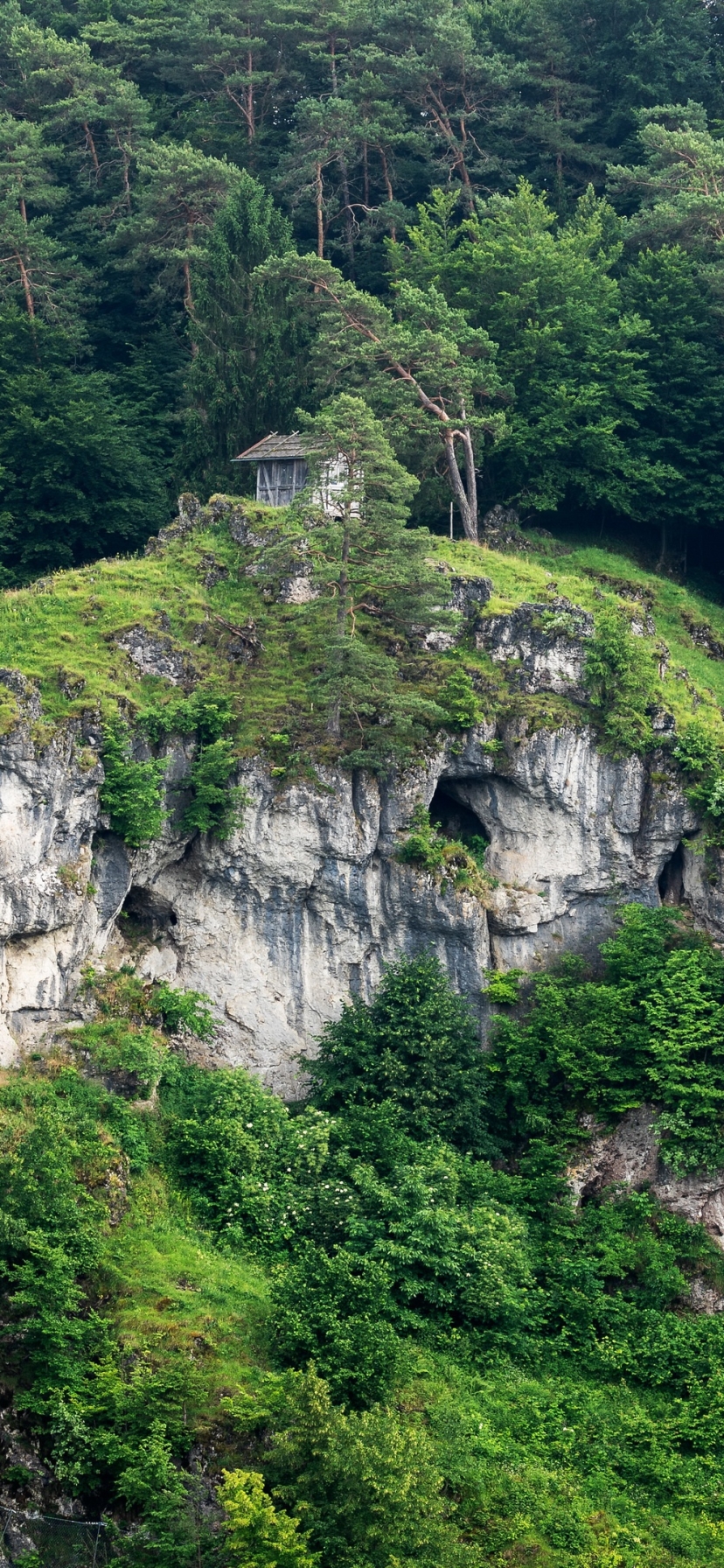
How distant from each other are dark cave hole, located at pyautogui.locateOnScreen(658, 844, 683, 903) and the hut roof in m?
11.7

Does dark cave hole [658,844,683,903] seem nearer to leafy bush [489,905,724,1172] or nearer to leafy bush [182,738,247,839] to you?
leafy bush [489,905,724,1172]

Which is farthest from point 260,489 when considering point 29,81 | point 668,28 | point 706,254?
point 668,28

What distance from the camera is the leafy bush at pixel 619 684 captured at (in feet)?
115

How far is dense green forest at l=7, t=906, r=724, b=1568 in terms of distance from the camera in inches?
965

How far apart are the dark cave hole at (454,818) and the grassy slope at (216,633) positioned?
6.72 ft

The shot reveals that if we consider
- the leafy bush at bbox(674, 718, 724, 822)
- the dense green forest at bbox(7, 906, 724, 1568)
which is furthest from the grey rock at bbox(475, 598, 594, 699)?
the dense green forest at bbox(7, 906, 724, 1568)

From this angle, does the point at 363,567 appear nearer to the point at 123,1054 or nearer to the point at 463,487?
the point at 463,487

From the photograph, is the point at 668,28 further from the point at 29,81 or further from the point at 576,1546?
the point at 576,1546

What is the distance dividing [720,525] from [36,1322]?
25756mm

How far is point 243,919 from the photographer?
112ft

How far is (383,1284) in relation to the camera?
2716cm

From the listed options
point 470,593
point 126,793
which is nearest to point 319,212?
point 470,593

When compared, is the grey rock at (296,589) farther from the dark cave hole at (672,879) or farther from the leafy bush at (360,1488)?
the leafy bush at (360,1488)

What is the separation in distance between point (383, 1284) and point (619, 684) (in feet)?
42.5
